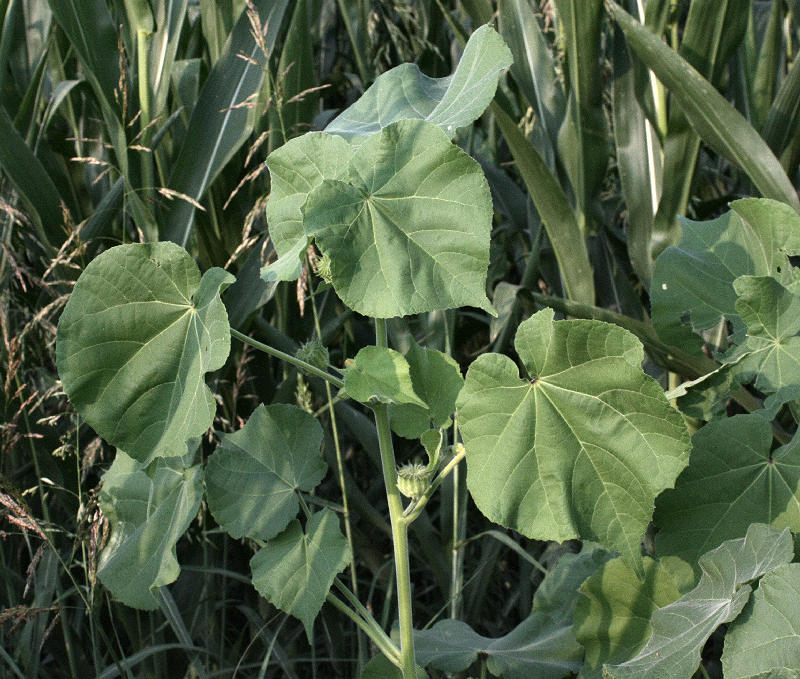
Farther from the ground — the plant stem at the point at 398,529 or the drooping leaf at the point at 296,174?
the drooping leaf at the point at 296,174

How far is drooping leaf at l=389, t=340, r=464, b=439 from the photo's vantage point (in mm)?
754

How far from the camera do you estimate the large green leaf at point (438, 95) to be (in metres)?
0.68

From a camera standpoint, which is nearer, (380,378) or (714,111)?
(380,378)

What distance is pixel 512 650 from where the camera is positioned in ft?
3.01

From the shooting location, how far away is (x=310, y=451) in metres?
0.85

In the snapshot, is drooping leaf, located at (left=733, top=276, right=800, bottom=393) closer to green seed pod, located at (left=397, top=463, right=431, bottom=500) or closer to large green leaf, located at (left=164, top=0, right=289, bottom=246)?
green seed pod, located at (left=397, top=463, right=431, bottom=500)

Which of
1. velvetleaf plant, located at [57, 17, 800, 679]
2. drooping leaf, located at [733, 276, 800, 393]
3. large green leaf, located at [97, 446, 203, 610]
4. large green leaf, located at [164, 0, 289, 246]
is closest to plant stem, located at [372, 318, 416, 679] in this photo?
velvetleaf plant, located at [57, 17, 800, 679]

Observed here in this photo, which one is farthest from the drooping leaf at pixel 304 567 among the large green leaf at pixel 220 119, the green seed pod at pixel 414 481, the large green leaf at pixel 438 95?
the large green leaf at pixel 220 119

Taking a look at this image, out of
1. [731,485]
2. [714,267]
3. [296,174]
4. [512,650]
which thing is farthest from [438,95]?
[512,650]

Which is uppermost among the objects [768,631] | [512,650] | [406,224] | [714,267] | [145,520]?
[406,224]

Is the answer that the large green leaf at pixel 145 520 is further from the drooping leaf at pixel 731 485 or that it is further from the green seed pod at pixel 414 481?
the drooping leaf at pixel 731 485

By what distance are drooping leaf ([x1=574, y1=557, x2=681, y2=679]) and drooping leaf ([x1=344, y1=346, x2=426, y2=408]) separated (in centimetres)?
34

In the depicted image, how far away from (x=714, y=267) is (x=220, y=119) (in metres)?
0.90

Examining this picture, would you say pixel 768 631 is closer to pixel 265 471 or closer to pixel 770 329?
pixel 770 329
